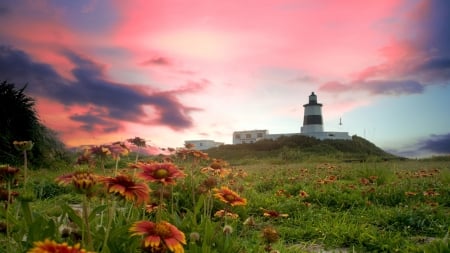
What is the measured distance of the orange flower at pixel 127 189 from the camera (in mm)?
1370

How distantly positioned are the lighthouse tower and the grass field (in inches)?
1457

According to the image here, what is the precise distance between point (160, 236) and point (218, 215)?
185 centimetres

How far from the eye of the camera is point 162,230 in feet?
4.76

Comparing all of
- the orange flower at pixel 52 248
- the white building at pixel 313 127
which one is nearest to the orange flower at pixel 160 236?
the orange flower at pixel 52 248

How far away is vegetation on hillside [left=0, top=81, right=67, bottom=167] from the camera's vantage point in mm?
10891

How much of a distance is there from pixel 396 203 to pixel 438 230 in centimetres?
175

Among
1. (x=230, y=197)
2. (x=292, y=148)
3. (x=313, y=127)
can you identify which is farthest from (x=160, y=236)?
(x=313, y=127)

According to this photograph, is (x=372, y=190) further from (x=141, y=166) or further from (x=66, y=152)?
(x=66, y=152)

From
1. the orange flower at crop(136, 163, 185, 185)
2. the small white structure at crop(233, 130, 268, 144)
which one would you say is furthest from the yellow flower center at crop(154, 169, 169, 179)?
the small white structure at crop(233, 130, 268, 144)

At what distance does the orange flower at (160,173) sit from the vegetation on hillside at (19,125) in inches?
395

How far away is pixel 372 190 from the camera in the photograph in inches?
Result: 250

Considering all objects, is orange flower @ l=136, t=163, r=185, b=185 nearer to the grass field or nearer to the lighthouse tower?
the grass field

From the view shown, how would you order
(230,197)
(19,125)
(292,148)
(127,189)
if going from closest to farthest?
(127,189) < (230,197) < (19,125) < (292,148)

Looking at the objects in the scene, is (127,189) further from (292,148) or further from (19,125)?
(292,148)
